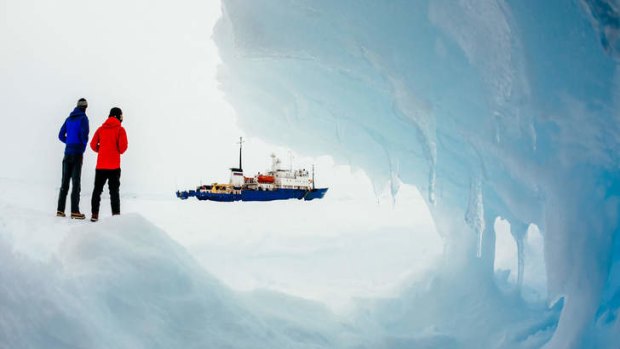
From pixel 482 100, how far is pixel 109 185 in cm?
456

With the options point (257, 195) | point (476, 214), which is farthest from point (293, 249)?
point (257, 195)

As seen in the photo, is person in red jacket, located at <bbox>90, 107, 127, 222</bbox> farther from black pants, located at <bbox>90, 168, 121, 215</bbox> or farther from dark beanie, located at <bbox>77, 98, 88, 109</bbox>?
dark beanie, located at <bbox>77, 98, 88, 109</bbox>

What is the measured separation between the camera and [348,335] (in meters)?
5.25

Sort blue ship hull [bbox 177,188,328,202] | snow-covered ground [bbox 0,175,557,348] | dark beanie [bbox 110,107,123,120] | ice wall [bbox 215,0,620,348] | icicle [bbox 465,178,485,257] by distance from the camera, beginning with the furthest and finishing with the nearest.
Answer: blue ship hull [bbox 177,188,328,202], icicle [bbox 465,178,485,257], dark beanie [bbox 110,107,123,120], ice wall [bbox 215,0,620,348], snow-covered ground [bbox 0,175,557,348]

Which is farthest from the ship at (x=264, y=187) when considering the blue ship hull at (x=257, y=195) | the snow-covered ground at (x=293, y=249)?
the snow-covered ground at (x=293, y=249)

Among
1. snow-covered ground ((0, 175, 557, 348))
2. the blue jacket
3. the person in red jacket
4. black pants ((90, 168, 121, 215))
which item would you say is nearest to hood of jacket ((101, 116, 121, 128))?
the person in red jacket

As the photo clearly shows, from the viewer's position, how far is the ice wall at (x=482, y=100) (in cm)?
426

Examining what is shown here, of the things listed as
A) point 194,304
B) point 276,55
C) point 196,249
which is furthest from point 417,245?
point 194,304

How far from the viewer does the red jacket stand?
17.4 feet

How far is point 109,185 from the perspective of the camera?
546 centimetres

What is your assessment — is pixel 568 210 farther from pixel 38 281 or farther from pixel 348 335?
pixel 38 281

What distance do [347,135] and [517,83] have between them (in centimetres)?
640

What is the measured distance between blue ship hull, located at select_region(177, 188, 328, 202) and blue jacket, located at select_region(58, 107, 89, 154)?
3047 cm

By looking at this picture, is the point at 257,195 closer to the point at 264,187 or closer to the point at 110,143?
the point at 264,187
